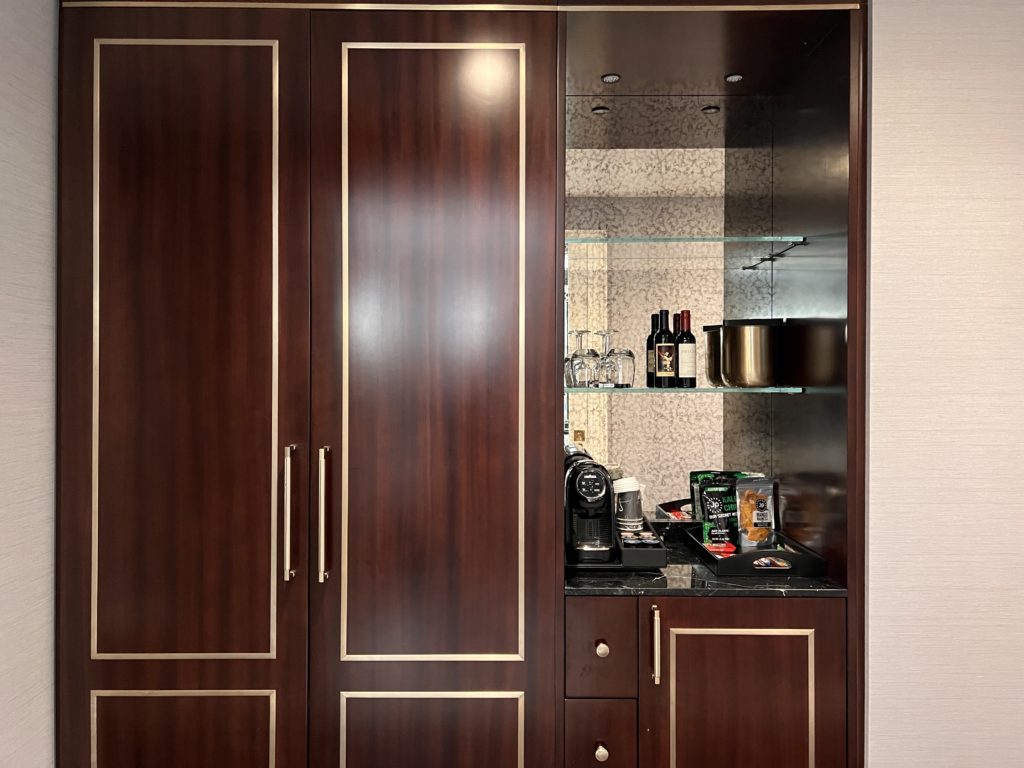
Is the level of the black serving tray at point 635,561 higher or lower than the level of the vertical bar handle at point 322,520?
lower

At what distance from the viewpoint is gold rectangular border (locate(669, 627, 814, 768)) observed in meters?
1.63

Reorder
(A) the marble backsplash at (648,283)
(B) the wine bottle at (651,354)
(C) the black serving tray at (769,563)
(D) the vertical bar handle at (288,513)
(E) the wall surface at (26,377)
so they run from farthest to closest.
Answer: (A) the marble backsplash at (648,283) → (B) the wine bottle at (651,354) → (C) the black serving tray at (769,563) → (D) the vertical bar handle at (288,513) → (E) the wall surface at (26,377)

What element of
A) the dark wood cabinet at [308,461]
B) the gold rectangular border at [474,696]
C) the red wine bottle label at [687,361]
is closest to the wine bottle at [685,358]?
the red wine bottle label at [687,361]

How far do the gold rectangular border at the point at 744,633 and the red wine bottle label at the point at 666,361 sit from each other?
694mm

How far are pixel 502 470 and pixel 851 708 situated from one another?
1.01m

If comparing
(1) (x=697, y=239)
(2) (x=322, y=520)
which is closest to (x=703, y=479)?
(1) (x=697, y=239)

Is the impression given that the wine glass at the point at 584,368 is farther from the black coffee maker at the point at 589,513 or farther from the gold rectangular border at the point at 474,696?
the gold rectangular border at the point at 474,696

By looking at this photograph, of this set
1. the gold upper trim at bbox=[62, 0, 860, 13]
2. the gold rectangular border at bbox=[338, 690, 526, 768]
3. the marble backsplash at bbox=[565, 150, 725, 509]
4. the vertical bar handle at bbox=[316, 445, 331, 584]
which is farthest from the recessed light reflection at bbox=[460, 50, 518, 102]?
the gold rectangular border at bbox=[338, 690, 526, 768]

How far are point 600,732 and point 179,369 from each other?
4.40ft

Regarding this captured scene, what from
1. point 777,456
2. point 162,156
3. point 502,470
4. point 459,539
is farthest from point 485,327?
point 777,456

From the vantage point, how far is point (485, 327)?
166 cm

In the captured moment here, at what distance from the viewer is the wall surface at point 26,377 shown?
1.49 m

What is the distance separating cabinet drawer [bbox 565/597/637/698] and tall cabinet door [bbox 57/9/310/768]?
0.65m

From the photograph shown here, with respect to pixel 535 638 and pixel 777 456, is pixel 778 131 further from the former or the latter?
pixel 535 638
